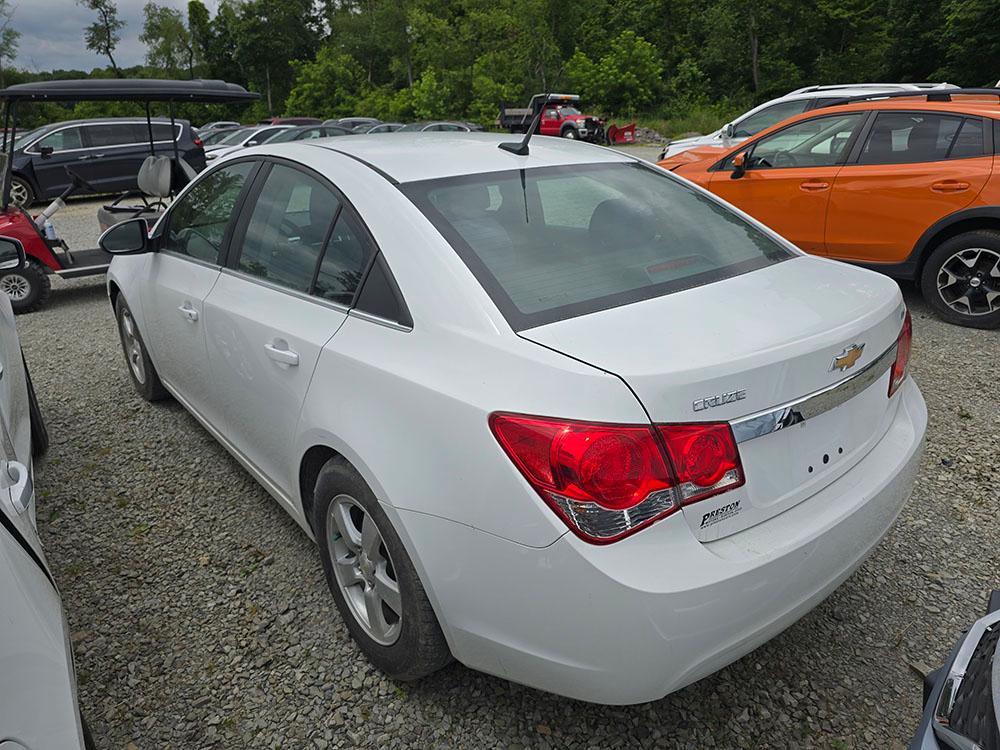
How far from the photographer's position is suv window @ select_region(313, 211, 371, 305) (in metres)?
2.26

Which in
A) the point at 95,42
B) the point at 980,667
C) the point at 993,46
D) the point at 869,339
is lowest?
the point at 980,667

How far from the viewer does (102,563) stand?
297 centimetres

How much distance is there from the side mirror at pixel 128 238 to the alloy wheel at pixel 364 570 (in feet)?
7.01

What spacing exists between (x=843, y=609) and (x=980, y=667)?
4.41 feet

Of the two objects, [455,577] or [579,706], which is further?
[579,706]

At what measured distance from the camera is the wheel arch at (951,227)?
506cm

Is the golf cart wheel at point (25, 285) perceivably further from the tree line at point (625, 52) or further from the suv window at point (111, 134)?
the tree line at point (625, 52)

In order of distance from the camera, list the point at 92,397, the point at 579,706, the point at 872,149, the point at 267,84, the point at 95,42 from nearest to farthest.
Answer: the point at 579,706
the point at 92,397
the point at 872,149
the point at 95,42
the point at 267,84

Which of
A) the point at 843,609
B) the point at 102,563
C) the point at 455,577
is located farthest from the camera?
the point at 102,563

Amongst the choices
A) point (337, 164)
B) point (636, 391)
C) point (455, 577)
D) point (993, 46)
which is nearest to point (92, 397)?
point (337, 164)

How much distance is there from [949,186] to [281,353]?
505 centimetres

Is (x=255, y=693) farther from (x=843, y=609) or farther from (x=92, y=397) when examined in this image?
(x=92, y=397)

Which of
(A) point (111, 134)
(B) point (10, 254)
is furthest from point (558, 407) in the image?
(A) point (111, 134)

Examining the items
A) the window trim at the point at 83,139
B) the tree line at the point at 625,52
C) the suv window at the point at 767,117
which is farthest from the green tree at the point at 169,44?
the suv window at the point at 767,117
